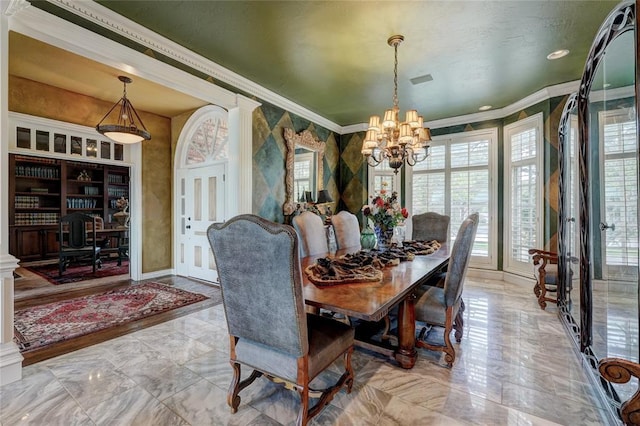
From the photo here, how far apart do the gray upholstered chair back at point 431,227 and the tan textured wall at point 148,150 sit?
428cm

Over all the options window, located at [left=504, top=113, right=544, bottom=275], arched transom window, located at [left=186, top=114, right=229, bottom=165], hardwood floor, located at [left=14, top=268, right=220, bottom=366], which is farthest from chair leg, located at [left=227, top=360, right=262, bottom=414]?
window, located at [left=504, top=113, right=544, bottom=275]

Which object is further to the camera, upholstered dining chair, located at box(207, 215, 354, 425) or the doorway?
the doorway

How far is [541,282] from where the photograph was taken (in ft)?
11.8

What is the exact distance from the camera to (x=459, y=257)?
2.04 metres

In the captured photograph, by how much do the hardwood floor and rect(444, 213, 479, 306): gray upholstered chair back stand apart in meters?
2.82

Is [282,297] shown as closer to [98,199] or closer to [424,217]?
[424,217]

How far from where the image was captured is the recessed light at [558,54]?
120 inches

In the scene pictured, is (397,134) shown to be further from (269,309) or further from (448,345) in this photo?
(269,309)

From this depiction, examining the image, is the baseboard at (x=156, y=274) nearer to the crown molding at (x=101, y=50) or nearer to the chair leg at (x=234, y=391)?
the crown molding at (x=101, y=50)

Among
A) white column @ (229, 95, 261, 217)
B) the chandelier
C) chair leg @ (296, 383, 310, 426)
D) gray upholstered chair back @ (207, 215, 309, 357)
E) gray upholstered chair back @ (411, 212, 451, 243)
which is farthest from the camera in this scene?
gray upholstered chair back @ (411, 212, 451, 243)

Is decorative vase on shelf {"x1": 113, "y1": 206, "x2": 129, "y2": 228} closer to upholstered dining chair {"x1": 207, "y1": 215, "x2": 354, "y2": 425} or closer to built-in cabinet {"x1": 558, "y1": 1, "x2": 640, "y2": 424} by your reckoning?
upholstered dining chair {"x1": 207, "y1": 215, "x2": 354, "y2": 425}

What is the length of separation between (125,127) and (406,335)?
400cm

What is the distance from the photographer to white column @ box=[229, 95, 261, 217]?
370 centimetres

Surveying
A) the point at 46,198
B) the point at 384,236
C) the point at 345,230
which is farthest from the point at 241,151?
the point at 46,198
